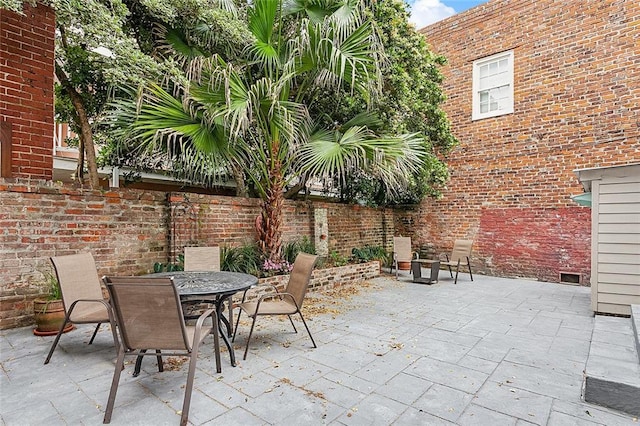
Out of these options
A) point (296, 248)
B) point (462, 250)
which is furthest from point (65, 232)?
point (462, 250)

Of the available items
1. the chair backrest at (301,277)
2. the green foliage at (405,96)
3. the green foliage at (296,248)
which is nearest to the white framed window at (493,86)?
the green foliage at (405,96)

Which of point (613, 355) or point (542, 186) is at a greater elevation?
point (542, 186)

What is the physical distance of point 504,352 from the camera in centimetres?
330

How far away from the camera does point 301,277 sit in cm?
355

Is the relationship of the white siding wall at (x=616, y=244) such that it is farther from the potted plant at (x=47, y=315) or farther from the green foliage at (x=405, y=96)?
the potted plant at (x=47, y=315)

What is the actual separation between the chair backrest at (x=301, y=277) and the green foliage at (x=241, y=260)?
1.74 m

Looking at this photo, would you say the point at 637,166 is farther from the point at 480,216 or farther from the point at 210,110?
the point at 210,110

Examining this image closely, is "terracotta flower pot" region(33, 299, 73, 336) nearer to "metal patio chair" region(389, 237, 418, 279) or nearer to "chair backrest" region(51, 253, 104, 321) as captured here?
"chair backrest" region(51, 253, 104, 321)

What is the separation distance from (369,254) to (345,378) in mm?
5488

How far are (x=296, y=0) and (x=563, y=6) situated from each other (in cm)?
588

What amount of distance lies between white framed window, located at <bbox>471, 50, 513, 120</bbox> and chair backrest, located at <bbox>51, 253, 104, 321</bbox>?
27.8 feet

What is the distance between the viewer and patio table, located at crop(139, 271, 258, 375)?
2756 mm

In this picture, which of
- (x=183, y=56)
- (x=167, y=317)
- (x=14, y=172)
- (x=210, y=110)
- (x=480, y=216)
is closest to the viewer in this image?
(x=167, y=317)

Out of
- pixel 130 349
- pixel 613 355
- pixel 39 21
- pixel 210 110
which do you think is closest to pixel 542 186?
pixel 613 355
